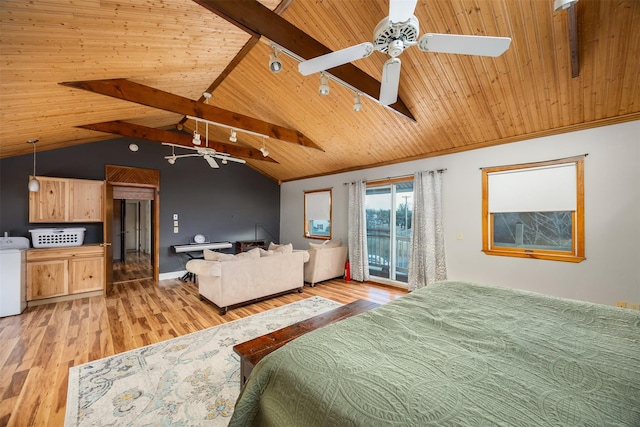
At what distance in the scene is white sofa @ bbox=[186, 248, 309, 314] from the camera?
359 cm

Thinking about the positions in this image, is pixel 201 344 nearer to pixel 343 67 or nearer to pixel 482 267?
pixel 343 67

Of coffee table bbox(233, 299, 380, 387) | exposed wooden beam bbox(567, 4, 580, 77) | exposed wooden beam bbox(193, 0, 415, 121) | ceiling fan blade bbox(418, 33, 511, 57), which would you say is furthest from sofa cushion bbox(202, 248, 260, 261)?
exposed wooden beam bbox(567, 4, 580, 77)

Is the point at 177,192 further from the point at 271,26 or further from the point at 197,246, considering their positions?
the point at 271,26

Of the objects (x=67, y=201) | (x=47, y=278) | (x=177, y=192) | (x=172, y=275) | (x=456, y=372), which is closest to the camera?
Answer: (x=456, y=372)

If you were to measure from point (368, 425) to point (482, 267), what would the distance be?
156 inches

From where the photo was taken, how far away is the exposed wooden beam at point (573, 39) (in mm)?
1900

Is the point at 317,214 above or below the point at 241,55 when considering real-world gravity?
below

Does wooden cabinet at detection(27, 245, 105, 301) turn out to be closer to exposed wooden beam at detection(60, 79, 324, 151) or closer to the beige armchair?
exposed wooden beam at detection(60, 79, 324, 151)

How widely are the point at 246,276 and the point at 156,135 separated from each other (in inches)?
135

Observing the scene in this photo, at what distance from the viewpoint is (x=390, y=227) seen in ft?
17.1

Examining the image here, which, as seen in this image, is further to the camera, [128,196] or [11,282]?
[128,196]

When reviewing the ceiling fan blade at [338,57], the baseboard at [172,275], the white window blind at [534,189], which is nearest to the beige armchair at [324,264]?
the white window blind at [534,189]

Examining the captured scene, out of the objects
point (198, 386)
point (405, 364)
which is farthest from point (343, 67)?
point (198, 386)

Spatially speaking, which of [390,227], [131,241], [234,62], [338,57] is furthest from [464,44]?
[131,241]
